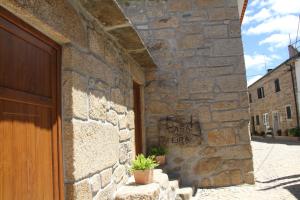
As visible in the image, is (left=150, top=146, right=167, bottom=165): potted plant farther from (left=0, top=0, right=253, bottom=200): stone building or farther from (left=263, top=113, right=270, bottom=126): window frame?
(left=263, top=113, right=270, bottom=126): window frame

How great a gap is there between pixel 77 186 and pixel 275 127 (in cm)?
1939

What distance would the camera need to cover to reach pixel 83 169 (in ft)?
6.58

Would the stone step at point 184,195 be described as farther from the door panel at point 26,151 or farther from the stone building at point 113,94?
the door panel at point 26,151

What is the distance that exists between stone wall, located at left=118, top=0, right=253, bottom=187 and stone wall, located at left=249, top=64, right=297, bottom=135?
41.8 feet

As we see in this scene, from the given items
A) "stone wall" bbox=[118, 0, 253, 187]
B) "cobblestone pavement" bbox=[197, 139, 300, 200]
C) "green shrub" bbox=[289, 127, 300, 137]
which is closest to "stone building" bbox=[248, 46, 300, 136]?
"green shrub" bbox=[289, 127, 300, 137]

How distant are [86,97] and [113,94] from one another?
71 cm

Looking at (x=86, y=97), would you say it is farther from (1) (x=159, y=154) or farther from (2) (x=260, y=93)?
(2) (x=260, y=93)

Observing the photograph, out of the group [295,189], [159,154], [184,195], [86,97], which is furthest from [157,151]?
[86,97]

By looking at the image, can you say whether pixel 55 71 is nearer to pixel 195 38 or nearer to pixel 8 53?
pixel 8 53

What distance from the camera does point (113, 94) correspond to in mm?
2873

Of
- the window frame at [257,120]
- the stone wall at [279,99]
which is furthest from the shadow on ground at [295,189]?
the window frame at [257,120]

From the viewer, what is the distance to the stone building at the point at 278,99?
15828mm

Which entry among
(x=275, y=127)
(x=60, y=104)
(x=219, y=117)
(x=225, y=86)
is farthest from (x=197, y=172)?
(x=275, y=127)

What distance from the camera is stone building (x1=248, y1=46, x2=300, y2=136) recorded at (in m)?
15.8
